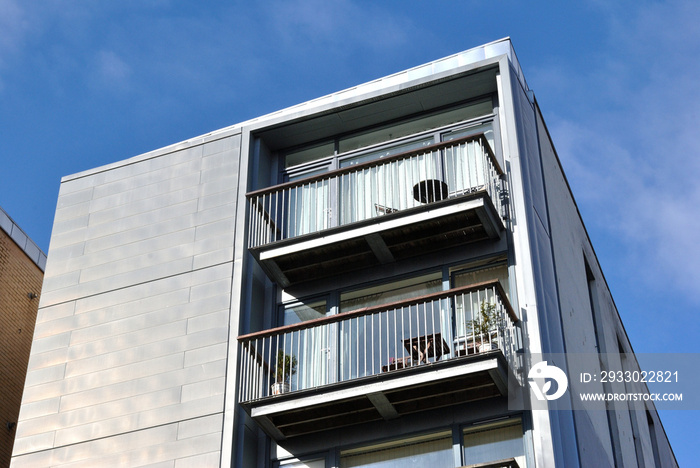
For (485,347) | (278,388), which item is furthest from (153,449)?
(485,347)

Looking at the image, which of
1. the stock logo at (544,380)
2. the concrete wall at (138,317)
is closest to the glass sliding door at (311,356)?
the concrete wall at (138,317)

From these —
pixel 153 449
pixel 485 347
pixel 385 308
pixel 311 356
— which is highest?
pixel 385 308

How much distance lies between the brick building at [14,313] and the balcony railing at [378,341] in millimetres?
9212

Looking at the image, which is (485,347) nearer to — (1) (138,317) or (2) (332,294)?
(2) (332,294)

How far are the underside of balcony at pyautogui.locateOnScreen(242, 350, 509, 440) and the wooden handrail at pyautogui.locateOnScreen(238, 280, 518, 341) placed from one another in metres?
1.03

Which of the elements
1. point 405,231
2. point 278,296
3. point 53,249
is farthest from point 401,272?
point 53,249

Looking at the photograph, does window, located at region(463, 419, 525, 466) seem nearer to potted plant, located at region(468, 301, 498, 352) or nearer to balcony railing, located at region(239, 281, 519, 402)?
balcony railing, located at region(239, 281, 519, 402)

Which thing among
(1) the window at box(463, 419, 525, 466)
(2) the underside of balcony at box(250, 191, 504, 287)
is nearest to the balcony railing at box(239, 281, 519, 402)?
(1) the window at box(463, 419, 525, 466)

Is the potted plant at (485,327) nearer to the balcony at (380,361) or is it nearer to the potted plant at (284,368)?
the balcony at (380,361)

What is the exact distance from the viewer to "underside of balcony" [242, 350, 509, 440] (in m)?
14.9

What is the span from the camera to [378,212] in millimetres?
17969

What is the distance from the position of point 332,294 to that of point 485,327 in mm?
3183

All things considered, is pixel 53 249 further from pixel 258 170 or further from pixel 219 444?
pixel 219 444

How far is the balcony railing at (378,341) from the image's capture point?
1551cm
